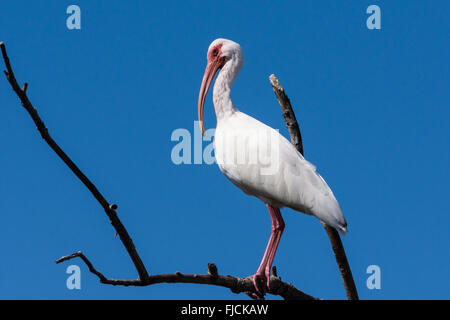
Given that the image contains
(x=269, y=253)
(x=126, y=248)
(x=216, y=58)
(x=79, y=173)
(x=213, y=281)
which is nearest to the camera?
(x=79, y=173)

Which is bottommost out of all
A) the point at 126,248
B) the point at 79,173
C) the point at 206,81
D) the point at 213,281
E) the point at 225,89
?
the point at 213,281

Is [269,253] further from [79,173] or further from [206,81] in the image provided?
[79,173]

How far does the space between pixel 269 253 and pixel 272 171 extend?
3.60 ft

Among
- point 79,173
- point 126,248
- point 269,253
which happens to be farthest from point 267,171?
point 79,173

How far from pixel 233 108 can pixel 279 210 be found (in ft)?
5.26

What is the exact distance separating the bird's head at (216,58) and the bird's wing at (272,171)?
0.77 m

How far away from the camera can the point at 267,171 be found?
7.83 meters

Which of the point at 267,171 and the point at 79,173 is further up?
the point at 267,171
